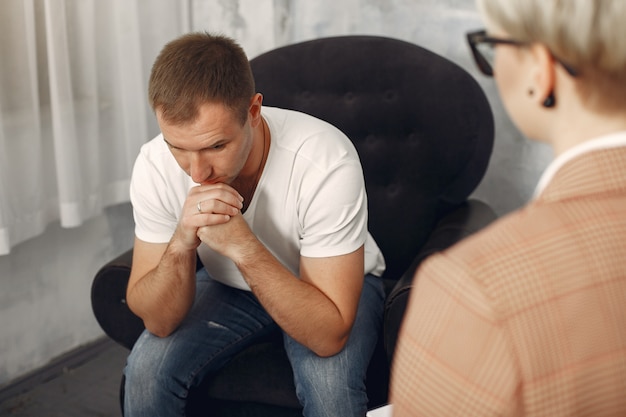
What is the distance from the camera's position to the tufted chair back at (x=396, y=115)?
6.26 ft

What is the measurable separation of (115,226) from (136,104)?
460mm

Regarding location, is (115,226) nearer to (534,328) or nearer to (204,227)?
(204,227)

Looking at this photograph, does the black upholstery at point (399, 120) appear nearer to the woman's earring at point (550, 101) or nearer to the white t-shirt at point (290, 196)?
the white t-shirt at point (290, 196)

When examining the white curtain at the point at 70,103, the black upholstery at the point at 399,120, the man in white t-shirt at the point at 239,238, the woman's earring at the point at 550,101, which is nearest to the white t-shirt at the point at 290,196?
the man in white t-shirt at the point at 239,238

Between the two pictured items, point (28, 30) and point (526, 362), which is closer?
point (526, 362)

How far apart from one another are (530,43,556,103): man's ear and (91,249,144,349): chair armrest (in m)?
1.18

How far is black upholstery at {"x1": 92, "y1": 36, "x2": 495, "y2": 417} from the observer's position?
1904 millimetres

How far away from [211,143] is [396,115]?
2.29ft

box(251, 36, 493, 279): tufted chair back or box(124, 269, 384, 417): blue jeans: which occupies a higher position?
box(251, 36, 493, 279): tufted chair back

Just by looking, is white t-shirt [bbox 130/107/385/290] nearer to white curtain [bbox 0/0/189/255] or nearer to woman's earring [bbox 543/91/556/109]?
white curtain [bbox 0/0/189/255]

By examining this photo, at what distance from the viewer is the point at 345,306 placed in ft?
4.74

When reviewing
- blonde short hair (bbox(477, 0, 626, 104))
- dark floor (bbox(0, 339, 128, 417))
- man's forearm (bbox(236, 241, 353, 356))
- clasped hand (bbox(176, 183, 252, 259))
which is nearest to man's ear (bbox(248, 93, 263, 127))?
clasped hand (bbox(176, 183, 252, 259))

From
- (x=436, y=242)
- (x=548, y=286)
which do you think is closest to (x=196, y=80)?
(x=436, y=242)

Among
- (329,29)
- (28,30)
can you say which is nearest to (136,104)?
(28,30)
